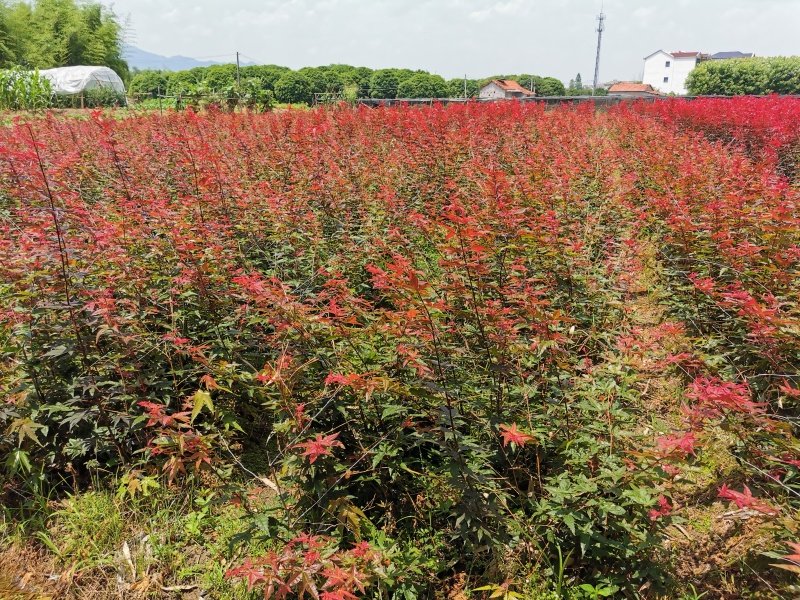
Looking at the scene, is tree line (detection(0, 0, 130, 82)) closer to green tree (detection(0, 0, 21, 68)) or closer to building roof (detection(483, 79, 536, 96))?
green tree (detection(0, 0, 21, 68))

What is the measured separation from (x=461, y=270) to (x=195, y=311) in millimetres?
1560

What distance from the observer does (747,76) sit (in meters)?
47.8

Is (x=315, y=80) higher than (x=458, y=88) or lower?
lower

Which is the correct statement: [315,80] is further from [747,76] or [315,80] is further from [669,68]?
[669,68]

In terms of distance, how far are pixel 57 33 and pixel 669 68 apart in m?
86.5

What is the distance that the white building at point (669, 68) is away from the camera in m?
81.6

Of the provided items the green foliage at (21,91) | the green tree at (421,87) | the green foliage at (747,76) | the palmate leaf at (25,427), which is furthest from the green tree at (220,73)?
the green foliage at (747,76)

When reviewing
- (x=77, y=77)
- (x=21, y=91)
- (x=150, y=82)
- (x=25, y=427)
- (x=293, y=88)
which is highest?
(x=150, y=82)

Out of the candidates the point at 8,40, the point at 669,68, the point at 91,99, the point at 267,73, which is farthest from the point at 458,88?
the point at 669,68

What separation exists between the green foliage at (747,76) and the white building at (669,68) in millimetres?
35126

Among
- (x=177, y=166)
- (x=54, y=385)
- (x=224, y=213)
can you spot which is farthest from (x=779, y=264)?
(x=177, y=166)

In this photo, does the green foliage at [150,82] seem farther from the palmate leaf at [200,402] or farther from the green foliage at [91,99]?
Result: the palmate leaf at [200,402]

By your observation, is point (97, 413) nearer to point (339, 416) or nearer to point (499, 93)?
point (339, 416)

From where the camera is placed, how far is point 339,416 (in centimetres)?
249
